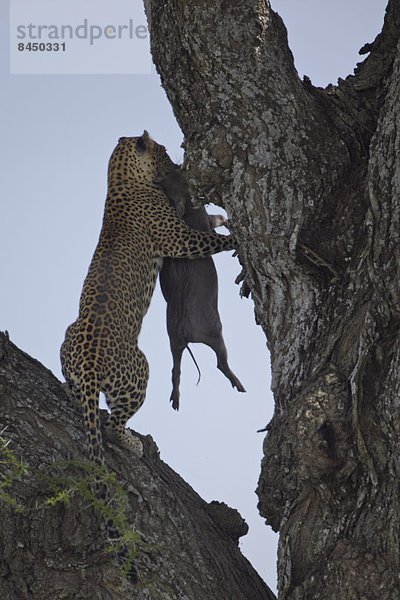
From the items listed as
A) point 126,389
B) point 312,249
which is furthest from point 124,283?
point 312,249

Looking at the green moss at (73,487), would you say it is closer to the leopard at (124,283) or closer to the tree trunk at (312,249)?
the leopard at (124,283)

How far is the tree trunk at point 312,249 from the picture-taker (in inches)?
190

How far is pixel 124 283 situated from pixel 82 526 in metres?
2.39

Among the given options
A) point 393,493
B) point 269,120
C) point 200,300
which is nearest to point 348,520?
point 393,493

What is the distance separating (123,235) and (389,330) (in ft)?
10.8

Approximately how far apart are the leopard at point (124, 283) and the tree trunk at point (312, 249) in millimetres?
1157

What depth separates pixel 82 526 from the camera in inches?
209

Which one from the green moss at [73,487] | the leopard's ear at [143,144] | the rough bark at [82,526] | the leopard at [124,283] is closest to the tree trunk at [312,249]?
the rough bark at [82,526]

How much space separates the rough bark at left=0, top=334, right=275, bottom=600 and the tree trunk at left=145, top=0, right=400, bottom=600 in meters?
0.49

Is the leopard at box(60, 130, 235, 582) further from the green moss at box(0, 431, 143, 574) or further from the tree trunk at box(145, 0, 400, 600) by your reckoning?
the tree trunk at box(145, 0, 400, 600)

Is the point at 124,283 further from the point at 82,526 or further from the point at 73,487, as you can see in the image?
the point at 73,487

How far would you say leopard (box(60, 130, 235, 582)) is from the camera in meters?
6.68

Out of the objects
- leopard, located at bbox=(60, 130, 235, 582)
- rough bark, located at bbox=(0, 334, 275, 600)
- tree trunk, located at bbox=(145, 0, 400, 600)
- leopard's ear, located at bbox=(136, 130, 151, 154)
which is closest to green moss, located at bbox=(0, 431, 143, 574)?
rough bark, located at bbox=(0, 334, 275, 600)

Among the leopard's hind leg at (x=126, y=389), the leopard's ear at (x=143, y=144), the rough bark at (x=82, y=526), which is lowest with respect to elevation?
the rough bark at (x=82, y=526)
